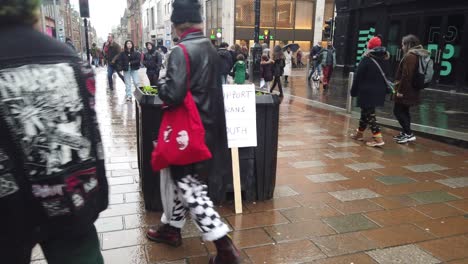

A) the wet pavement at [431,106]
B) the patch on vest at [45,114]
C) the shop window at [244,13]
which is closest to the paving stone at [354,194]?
the patch on vest at [45,114]

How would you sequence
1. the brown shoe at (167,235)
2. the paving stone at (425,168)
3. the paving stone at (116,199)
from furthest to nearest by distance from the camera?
the paving stone at (425,168)
the paving stone at (116,199)
the brown shoe at (167,235)

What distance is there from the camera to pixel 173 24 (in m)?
2.75

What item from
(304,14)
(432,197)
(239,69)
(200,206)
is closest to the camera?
(200,206)

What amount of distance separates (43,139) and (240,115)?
251cm

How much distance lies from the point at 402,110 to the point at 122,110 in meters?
6.68

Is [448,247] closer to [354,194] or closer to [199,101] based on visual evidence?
[354,194]

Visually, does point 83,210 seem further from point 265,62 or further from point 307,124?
point 265,62

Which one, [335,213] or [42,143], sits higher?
[42,143]

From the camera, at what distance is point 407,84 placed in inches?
267

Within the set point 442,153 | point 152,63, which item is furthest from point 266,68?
point 442,153

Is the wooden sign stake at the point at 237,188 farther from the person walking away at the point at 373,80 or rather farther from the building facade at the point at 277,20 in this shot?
the building facade at the point at 277,20

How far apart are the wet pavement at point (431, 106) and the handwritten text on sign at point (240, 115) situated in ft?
18.8

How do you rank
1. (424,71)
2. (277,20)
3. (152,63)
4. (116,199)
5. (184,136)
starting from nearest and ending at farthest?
(184,136), (116,199), (424,71), (152,63), (277,20)

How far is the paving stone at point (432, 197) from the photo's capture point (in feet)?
14.4
